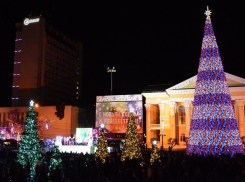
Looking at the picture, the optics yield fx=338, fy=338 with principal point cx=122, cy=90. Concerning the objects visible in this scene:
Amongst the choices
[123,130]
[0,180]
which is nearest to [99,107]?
[123,130]

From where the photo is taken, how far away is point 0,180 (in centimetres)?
1215

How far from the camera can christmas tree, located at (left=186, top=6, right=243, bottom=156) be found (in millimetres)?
23062

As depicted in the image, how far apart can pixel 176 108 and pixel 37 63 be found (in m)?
35.7

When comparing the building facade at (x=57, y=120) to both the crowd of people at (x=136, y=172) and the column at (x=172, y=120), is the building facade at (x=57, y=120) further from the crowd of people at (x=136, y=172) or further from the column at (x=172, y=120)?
the crowd of people at (x=136, y=172)

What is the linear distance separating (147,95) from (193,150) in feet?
96.4

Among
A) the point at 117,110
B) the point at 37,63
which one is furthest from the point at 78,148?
the point at 37,63

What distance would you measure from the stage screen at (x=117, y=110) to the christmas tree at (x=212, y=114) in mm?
26928

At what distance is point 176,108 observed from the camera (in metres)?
51.3

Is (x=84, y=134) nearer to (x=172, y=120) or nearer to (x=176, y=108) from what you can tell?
(x=172, y=120)

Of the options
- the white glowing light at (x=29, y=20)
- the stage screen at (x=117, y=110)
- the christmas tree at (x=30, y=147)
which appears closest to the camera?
the christmas tree at (x=30, y=147)

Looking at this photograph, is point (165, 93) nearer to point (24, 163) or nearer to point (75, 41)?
point (24, 163)

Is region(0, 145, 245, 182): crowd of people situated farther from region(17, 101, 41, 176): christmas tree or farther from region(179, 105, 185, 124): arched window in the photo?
region(179, 105, 185, 124): arched window

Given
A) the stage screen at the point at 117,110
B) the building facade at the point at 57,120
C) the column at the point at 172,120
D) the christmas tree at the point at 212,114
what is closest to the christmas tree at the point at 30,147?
the christmas tree at the point at 212,114

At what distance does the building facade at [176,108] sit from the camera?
4578 centimetres
